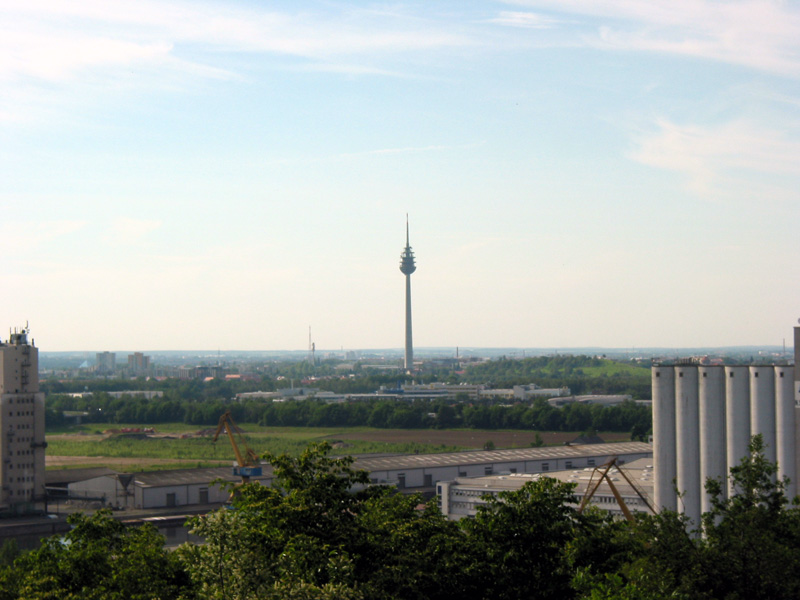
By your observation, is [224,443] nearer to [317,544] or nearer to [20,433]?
[20,433]

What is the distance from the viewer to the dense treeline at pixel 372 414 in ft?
433

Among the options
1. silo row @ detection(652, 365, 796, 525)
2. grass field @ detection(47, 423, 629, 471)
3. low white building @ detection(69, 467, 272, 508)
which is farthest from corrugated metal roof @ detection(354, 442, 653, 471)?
silo row @ detection(652, 365, 796, 525)

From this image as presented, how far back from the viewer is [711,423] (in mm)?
44125

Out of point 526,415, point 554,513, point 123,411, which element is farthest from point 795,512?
point 123,411

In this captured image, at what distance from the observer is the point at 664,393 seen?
149ft

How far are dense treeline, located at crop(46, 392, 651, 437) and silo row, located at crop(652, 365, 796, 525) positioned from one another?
77496 millimetres

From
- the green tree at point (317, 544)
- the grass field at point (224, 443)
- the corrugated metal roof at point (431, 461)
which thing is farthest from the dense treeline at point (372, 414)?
the green tree at point (317, 544)

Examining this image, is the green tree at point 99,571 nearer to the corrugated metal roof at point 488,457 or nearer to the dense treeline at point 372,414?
the corrugated metal roof at point 488,457

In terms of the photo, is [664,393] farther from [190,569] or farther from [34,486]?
[34,486]

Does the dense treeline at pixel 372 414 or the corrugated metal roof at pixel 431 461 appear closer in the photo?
the corrugated metal roof at pixel 431 461

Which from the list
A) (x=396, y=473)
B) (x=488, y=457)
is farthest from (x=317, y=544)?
(x=488, y=457)

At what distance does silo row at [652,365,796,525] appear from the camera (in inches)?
1694

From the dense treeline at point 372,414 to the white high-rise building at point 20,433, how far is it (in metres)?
67.1

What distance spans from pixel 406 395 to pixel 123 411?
190 ft
